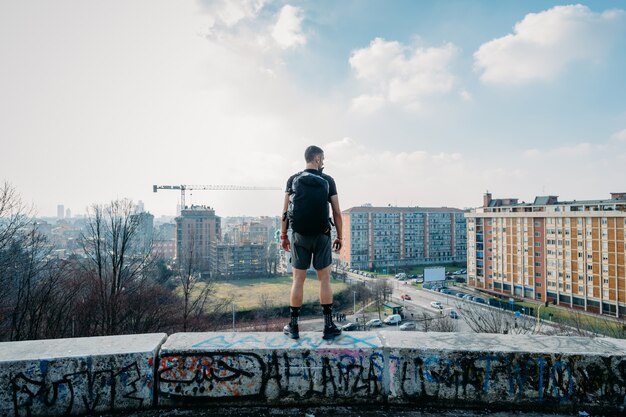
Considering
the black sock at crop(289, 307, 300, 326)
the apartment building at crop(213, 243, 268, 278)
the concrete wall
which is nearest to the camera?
the concrete wall

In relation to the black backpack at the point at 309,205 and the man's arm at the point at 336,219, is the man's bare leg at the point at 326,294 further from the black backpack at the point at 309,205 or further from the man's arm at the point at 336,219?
the black backpack at the point at 309,205

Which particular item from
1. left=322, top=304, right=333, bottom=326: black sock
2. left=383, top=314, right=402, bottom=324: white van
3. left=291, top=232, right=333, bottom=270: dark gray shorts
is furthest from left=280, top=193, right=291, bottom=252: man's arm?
left=383, top=314, right=402, bottom=324: white van

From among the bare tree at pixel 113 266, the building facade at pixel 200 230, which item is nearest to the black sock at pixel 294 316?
the bare tree at pixel 113 266

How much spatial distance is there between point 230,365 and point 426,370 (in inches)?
64.1

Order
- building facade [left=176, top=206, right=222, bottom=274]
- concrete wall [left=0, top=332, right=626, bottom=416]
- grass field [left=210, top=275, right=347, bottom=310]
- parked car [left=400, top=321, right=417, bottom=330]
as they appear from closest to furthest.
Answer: concrete wall [left=0, top=332, right=626, bottom=416]
parked car [left=400, top=321, right=417, bottom=330]
grass field [left=210, top=275, right=347, bottom=310]
building facade [left=176, top=206, right=222, bottom=274]

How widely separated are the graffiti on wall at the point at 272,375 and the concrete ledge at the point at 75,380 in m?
0.19

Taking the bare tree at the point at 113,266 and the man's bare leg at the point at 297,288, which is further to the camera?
the bare tree at the point at 113,266

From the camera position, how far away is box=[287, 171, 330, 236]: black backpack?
3.45m

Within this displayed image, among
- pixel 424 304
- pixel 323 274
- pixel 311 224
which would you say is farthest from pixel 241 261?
pixel 311 224

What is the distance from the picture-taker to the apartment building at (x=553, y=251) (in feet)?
132

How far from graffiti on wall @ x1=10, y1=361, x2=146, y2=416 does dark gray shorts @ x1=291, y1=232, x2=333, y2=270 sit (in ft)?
5.59

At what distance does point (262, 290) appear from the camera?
64750 mm

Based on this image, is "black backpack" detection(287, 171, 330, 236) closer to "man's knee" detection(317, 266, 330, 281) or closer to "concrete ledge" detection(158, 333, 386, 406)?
"man's knee" detection(317, 266, 330, 281)

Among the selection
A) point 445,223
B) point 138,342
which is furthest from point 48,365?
point 445,223
